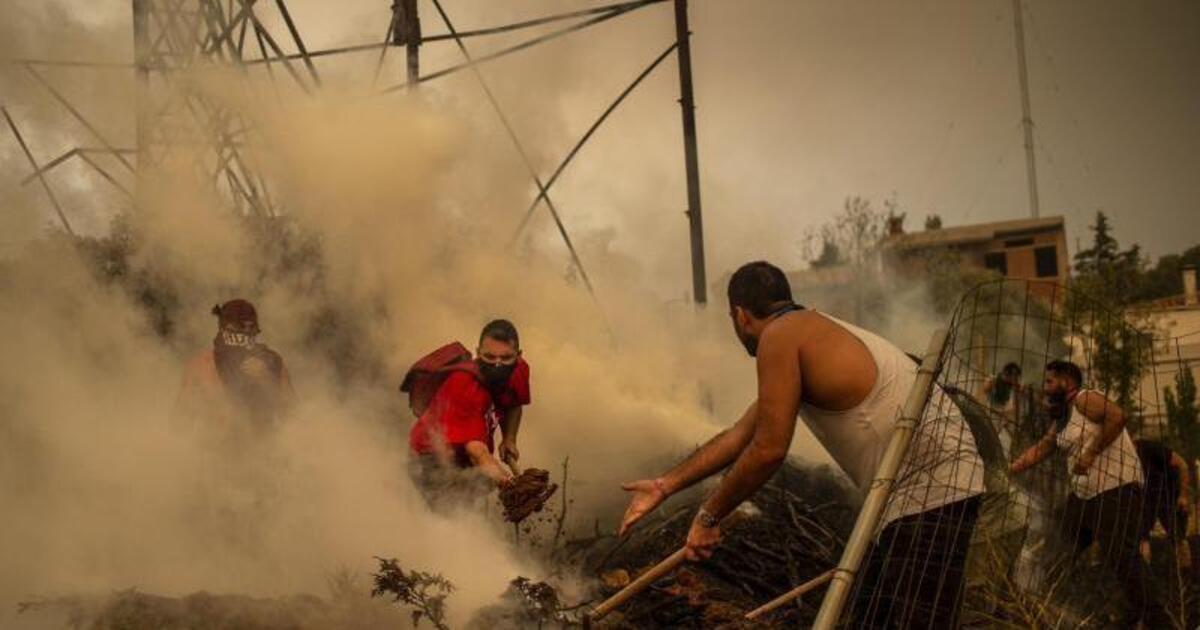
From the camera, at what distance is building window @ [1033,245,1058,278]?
45469mm

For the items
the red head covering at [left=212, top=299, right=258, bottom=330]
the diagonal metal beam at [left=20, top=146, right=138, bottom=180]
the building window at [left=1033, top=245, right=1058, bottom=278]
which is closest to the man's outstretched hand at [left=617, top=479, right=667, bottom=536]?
the red head covering at [left=212, top=299, right=258, bottom=330]

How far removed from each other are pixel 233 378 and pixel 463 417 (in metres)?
1.35

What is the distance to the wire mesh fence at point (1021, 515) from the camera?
3629mm

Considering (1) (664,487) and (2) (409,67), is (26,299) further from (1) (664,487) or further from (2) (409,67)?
(1) (664,487)

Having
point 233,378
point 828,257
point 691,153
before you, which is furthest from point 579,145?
point 828,257

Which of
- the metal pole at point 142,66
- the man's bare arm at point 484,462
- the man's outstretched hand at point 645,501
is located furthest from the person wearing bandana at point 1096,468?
the metal pole at point 142,66

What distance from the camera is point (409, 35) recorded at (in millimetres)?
9961

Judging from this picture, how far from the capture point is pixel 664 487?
12.5ft

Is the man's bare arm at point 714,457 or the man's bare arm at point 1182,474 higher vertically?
the man's bare arm at point 714,457

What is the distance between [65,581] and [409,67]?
5.05 meters

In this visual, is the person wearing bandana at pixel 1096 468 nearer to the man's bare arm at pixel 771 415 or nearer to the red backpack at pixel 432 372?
the man's bare arm at pixel 771 415

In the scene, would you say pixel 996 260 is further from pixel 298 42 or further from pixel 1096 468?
pixel 1096 468

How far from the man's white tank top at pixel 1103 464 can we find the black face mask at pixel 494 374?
111 inches

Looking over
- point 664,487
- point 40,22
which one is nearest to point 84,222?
point 40,22
